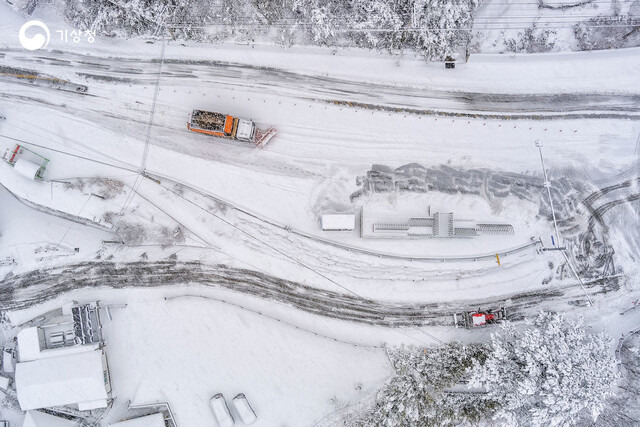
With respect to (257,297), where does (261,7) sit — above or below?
above

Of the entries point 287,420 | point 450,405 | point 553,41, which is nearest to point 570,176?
point 553,41

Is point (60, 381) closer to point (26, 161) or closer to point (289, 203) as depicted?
point (26, 161)

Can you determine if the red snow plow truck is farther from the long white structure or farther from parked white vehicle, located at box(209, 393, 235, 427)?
parked white vehicle, located at box(209, 393, 235, 427)

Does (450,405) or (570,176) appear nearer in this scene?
(450,405)

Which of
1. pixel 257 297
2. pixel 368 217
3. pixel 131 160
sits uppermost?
pixel 131 160

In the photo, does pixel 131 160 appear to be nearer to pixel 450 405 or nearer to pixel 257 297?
pixel 257 297

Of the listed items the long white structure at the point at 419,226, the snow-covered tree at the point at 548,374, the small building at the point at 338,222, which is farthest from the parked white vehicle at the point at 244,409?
the snow-covered tree at the point at 548,374
